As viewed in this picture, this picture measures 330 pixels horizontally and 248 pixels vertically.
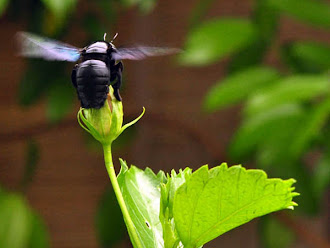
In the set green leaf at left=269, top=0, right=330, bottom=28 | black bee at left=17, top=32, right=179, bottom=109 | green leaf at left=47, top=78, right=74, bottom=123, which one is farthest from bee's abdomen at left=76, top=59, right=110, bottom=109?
green leaf at left=47, top=78, right=74, bottom=123

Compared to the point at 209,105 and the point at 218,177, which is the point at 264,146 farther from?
the point at 218,177

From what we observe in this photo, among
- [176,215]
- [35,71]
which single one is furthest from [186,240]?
[35,71]

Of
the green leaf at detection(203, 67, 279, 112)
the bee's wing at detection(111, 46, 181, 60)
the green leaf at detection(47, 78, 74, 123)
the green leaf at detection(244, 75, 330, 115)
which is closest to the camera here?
the bee's wing at detection(111, 46, 181, 60)

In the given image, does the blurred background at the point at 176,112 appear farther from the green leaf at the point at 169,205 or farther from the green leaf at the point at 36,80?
the green leaf at the point at 169,205

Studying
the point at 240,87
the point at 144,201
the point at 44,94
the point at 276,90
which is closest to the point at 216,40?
the point at 240,87

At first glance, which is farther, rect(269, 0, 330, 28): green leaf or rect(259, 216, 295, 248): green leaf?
rect(259, 216, 295, 248): green leaf

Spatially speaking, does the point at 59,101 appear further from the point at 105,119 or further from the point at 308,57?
the point at 105,119

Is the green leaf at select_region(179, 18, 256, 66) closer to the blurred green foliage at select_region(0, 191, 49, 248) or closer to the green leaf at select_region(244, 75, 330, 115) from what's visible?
Result: the green leaf at select_region(244, 75, 330, 115)
